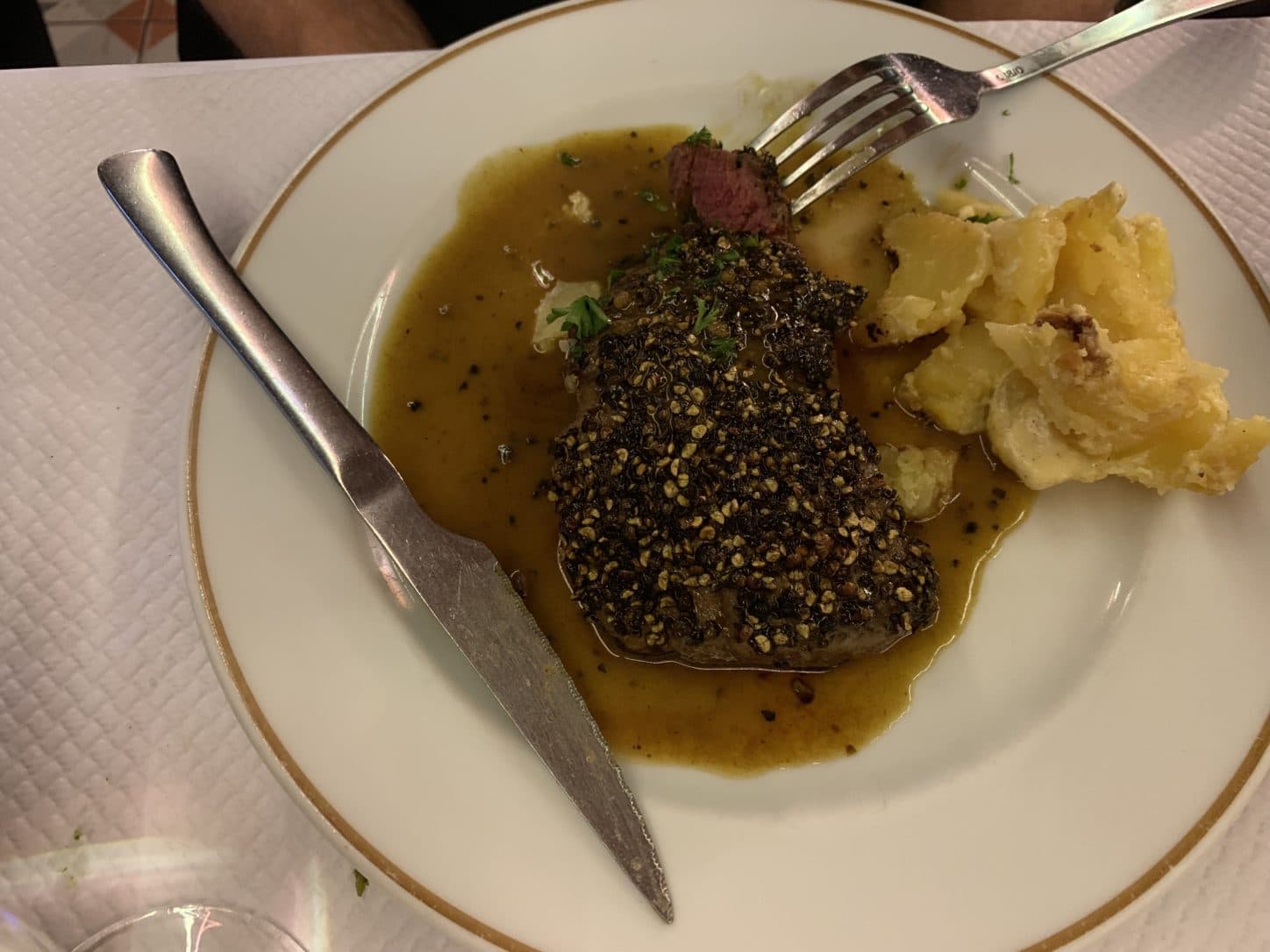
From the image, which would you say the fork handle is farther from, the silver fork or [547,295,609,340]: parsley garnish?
[547,295,609,340]: parsley garnish

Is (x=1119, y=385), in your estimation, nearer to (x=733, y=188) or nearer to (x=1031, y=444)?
(x=1031, y=444)

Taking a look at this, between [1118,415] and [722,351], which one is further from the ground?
[722,351]

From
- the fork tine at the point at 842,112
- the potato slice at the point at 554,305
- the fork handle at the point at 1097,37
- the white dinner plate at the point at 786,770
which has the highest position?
the fork tine at the point at 842,112

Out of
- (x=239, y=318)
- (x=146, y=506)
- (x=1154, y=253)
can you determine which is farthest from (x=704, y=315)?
(x=146, y=506)

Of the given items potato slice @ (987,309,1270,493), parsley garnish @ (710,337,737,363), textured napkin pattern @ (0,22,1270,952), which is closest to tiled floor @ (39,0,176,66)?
textured napkin pattern @ (0,22,1270,952)

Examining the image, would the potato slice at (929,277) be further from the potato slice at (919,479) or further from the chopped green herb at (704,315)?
the chopped green herb at (704,315)

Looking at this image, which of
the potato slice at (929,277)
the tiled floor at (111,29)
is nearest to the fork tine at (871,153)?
the potato slice at (929,277)
